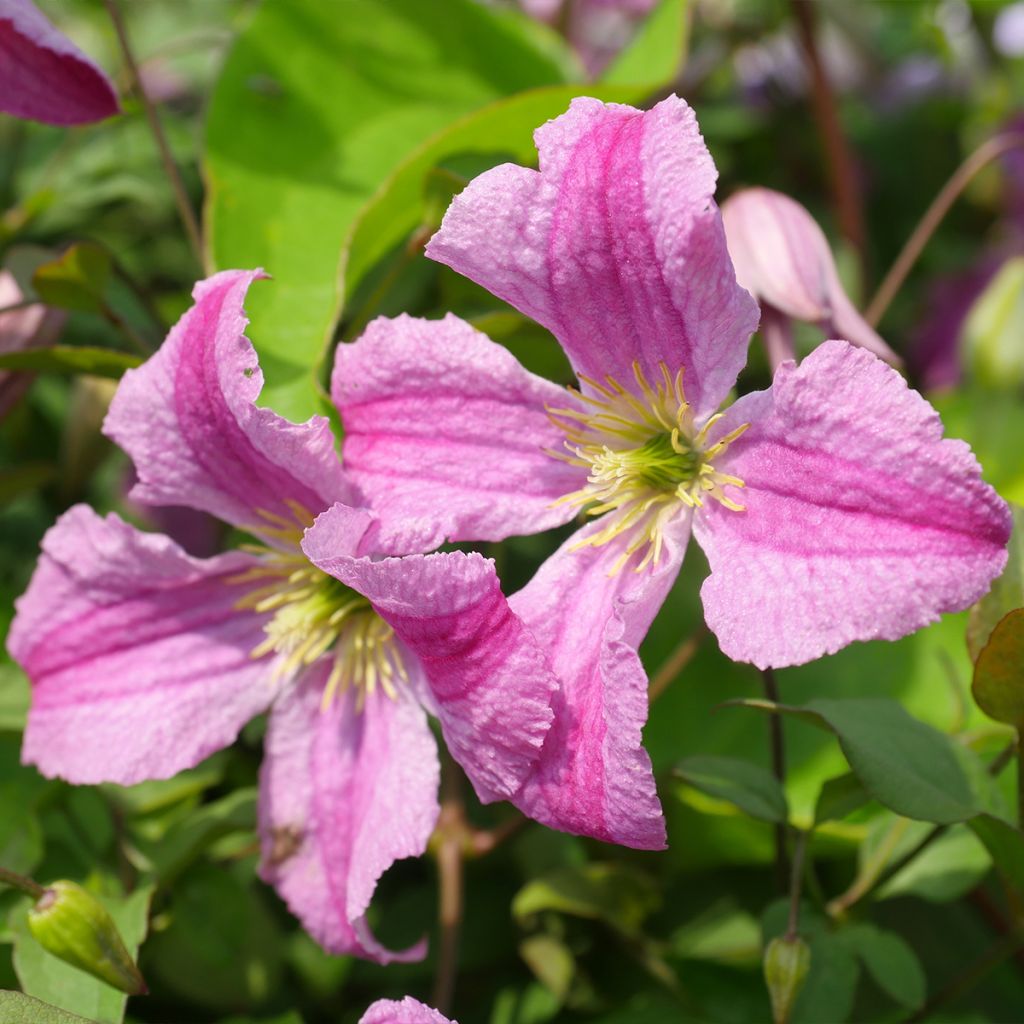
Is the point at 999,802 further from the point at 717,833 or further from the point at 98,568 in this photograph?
the point at 98,568

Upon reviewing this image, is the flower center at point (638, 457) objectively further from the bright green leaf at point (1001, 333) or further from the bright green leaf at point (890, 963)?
the bright green leaf at point (1001, 333)

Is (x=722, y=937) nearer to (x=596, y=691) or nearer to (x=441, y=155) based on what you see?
(x=596, y=691)

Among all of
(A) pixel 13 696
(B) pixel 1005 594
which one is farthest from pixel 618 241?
(A) pixel 13 696

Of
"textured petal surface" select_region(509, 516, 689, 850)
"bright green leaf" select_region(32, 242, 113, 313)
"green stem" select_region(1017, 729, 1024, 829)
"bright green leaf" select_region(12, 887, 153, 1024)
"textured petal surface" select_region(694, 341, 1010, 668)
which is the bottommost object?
"bright green leaf" select_region(12, 887, 153, 1024)

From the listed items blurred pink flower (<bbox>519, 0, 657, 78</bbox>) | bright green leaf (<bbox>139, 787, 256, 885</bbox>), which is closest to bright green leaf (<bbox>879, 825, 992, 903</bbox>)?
bright green leaf (<bbox>139, 787, 256, 885</bbox>)

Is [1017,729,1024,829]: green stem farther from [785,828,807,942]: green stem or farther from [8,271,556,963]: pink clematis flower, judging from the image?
[8,271,556,963]: pink clematis flower

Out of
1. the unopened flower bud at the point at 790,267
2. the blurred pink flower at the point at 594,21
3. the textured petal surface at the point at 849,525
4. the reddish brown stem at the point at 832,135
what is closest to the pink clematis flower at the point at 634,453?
the textured petal surface at the point at 849,525
